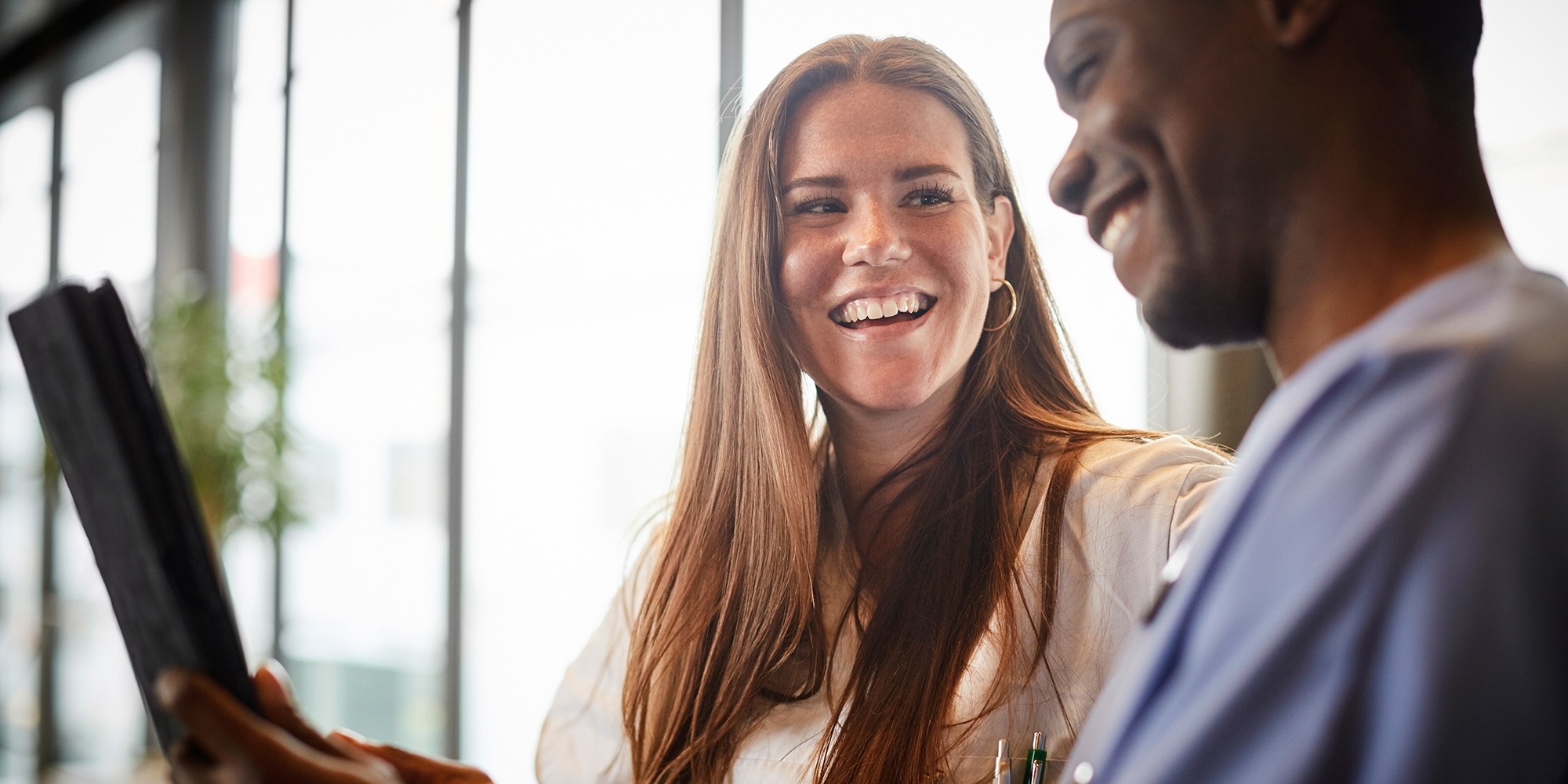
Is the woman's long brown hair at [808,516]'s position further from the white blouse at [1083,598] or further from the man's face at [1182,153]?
the man's face at [1182,153]

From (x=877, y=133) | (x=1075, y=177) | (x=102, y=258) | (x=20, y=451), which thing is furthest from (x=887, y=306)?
(x=20, y=451)

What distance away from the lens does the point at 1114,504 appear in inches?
43.6

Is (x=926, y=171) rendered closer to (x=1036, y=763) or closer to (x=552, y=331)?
(x=1036, y=763)

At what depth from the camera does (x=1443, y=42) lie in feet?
2.02

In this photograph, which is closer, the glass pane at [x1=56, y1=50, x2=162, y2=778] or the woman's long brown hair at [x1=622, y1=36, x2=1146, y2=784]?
the woman's long brown hair at [x1=622, y1=36, x2=1146, y2=784]

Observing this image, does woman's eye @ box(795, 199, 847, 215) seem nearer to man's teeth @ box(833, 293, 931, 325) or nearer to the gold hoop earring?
man's teeth @ box(833, 293, 931, 325)

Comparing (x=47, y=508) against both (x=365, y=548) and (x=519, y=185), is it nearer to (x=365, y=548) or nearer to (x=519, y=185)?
(x=365, y=548)

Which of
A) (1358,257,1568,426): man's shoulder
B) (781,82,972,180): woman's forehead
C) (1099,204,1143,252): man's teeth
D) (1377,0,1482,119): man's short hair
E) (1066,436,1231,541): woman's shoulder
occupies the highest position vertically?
(781,82,972,180): woman's forehead

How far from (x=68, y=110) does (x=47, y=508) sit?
2.40m

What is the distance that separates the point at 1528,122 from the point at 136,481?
1267 mm

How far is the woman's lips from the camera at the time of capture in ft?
4.29

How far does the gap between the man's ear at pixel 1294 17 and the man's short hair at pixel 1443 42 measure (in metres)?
0.04

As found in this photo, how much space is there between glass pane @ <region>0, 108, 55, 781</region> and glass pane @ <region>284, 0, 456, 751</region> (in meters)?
2.56

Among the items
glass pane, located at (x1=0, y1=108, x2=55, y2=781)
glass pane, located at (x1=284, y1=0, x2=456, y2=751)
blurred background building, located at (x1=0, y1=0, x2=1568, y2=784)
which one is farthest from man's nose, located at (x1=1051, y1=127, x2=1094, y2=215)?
glass pane, located at (x1=0, y1=108, x2=55, y2=781)
